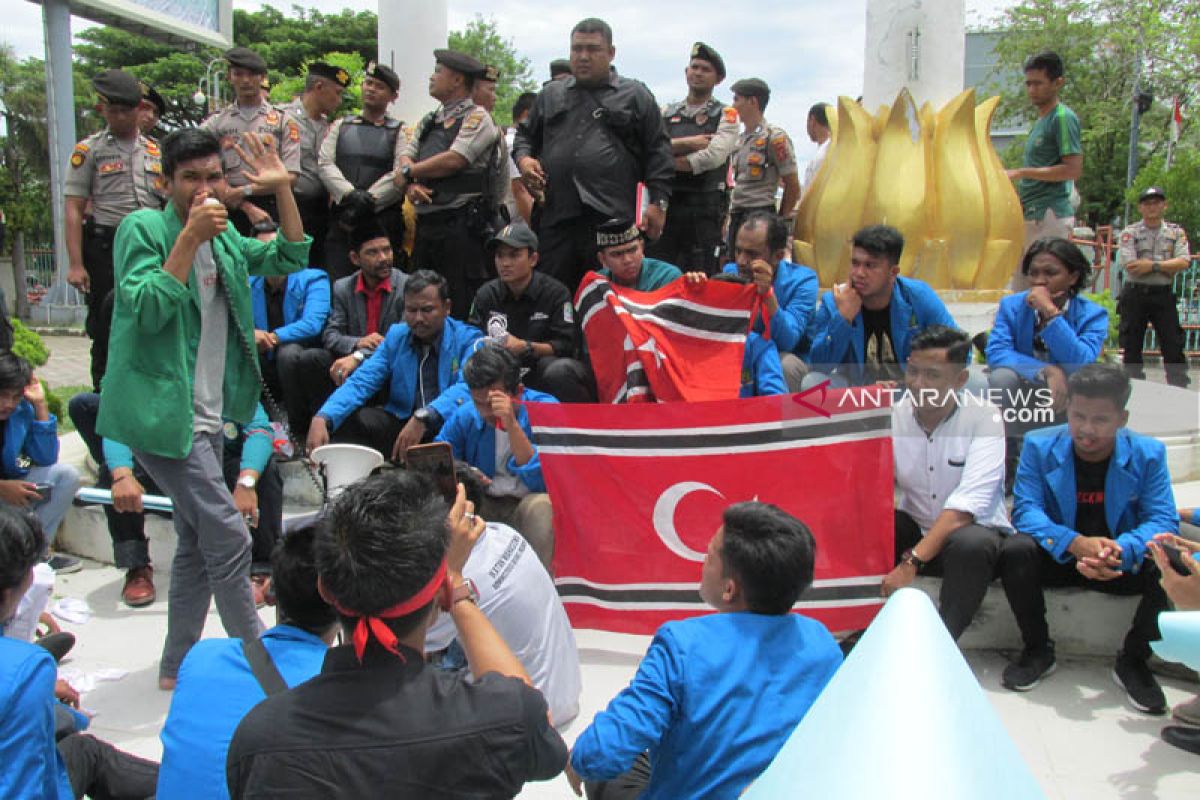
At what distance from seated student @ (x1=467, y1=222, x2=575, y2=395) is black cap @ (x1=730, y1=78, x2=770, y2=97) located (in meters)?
2.79

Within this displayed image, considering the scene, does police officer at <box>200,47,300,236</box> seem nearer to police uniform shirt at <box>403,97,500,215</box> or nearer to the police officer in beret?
the police officer in beret

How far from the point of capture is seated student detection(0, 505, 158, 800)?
1.91 metres

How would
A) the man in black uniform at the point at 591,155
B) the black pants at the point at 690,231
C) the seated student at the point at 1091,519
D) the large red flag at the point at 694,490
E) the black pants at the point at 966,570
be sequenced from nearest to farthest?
1. the seated student at the point at 1091,519
2. the black pants at the point at 966,570
3. the large red flag at the point at 694,490
4. the man in black uniform at the point at 591,155
5. the black pants at the point at 690,231

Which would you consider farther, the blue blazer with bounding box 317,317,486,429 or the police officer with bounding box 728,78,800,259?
the police officer with bounding box 728,78,800,259

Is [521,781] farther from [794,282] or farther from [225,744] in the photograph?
[794,282]

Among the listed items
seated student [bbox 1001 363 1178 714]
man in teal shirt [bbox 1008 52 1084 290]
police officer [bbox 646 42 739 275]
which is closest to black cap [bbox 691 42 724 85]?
police officer [bbox 646 42 739 275]

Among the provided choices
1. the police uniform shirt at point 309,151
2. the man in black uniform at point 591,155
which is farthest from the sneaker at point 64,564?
the man in black uniform at point 591,155

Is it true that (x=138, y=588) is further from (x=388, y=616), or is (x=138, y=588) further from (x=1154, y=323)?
(x=1154, y=323)

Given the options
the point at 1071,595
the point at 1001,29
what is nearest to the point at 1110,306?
the point at 1071,595

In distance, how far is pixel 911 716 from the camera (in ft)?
3.59

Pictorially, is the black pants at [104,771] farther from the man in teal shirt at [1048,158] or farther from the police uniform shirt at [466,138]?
the man in teal shirt at [1048,158]

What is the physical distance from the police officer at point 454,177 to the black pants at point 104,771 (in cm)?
417

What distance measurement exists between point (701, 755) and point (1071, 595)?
96.0 inches

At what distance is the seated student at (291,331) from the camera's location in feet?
18.2
